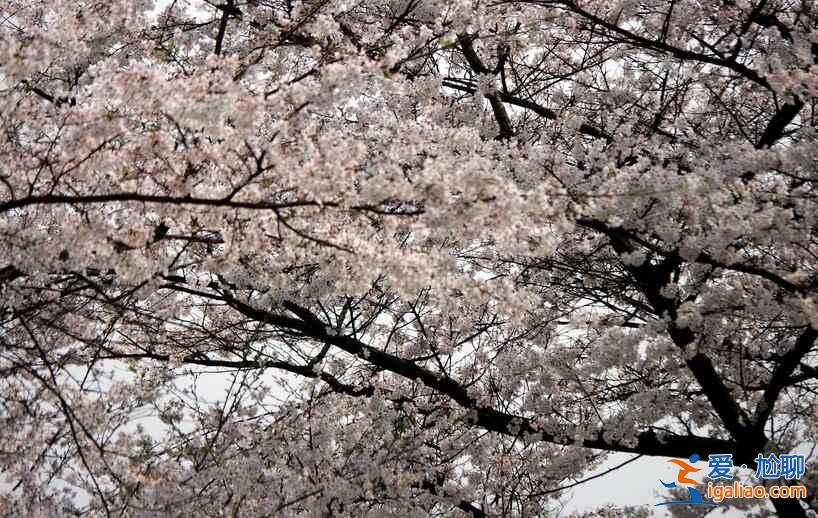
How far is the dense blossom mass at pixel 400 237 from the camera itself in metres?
3.22

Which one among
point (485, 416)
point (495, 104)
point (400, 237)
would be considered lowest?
point (485, 416)

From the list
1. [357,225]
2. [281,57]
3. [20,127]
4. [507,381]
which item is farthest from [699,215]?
[20,127]

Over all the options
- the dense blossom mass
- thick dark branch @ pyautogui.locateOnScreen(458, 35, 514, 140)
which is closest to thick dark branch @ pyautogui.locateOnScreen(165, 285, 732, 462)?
the dense blossom mass

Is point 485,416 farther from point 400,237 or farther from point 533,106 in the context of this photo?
point 533,106

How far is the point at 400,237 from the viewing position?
594cm

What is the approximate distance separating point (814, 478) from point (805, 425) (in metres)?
1.03

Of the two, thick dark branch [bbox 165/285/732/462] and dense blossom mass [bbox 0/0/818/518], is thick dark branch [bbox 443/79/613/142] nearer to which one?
dense blossom mass [bbox 0/0/818/518]

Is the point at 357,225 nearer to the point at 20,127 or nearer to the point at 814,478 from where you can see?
the point at 20,127

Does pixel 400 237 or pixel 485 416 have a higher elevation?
pixel 400 237

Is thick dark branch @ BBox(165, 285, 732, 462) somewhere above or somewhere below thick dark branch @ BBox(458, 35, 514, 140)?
below

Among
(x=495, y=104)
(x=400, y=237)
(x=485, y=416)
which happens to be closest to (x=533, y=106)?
(x=495, y=104)

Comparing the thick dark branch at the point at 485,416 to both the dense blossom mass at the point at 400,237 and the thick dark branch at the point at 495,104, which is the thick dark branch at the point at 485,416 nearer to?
the dense blossom mass at the point at 400,237

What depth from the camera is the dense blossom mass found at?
3.22 metres

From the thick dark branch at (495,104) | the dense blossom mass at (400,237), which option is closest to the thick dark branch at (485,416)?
the dense blossom mass at (400,237)
